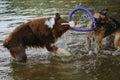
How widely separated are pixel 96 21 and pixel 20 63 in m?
2.71

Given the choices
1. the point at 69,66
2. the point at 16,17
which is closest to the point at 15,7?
the point at 16,17

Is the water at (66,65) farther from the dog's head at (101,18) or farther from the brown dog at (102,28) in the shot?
the dog's head at (101,18)

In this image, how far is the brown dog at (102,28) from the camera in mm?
9492

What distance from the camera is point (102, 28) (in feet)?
32.0

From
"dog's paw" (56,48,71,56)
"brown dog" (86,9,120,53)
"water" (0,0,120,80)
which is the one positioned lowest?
"water" (0,0,120,80)

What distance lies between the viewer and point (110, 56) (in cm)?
963

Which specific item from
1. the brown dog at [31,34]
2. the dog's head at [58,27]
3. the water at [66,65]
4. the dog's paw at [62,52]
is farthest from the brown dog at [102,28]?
the brown dog at [31,34]

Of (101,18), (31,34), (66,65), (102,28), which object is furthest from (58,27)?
(102,28)

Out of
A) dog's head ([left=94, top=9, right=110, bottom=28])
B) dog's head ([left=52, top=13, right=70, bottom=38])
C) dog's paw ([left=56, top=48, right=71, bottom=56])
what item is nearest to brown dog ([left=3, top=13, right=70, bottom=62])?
dog's head ([left=52, top=13, right=70, bottom=38])

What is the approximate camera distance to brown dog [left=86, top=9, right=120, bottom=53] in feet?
31.1

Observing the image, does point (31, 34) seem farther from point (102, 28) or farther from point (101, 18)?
point (102, 28)

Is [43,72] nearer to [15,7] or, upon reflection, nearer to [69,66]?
[69,66]

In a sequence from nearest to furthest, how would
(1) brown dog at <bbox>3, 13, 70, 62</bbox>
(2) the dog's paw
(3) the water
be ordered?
(3) the water
(1) brown dog at <bbox>3, 13, 70, 62</bbox>
(2) the dog's paw

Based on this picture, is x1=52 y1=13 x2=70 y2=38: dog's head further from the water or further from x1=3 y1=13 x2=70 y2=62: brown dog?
the water
